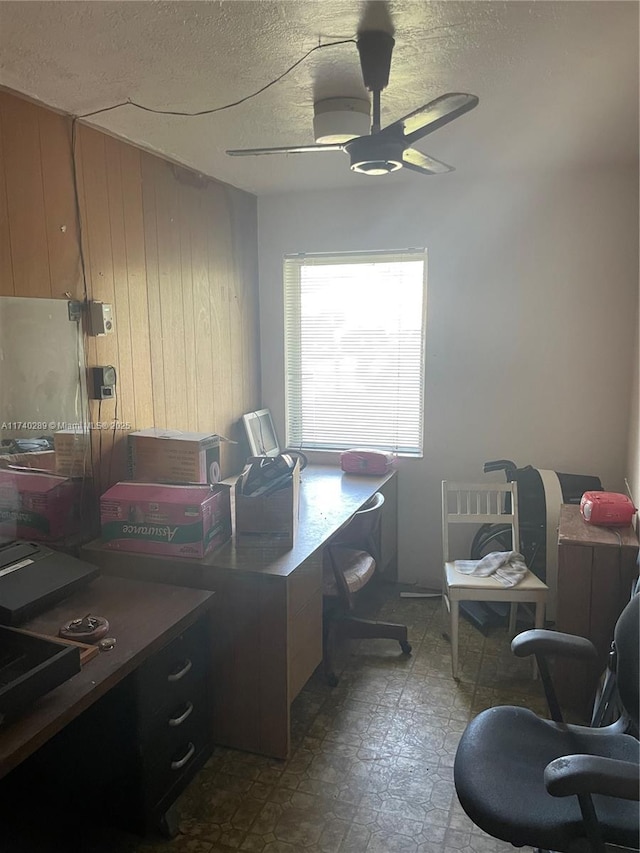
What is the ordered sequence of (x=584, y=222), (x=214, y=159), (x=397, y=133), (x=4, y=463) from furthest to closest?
(x=584, y=222) < (x=214, y=159) < (x=4, y=463) < (x=397, y=133)

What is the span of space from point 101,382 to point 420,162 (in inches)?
59.6

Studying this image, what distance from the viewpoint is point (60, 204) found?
2.35m

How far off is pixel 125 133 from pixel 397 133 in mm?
1233

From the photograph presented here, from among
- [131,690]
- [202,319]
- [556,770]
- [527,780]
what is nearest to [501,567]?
[527,780]

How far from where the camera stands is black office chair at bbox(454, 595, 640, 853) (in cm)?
131

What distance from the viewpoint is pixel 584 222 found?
333cm

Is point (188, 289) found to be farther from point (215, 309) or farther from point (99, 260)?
point (99, 260)

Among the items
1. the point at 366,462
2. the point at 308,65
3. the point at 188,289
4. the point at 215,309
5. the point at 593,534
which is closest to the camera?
the point at 308,65

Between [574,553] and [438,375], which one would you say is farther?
[438,375]

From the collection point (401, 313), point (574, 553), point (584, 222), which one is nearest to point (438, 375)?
point (401, 313)

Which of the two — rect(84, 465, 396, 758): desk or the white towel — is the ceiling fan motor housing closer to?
rect(84, 465, 396, 758): desk

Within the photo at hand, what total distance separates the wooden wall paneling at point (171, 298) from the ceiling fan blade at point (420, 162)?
1.26 metres

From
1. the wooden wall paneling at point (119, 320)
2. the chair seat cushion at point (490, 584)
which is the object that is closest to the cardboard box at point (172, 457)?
the wooden wall paneling at point (119, 320)

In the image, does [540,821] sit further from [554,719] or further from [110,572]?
[110,572]
